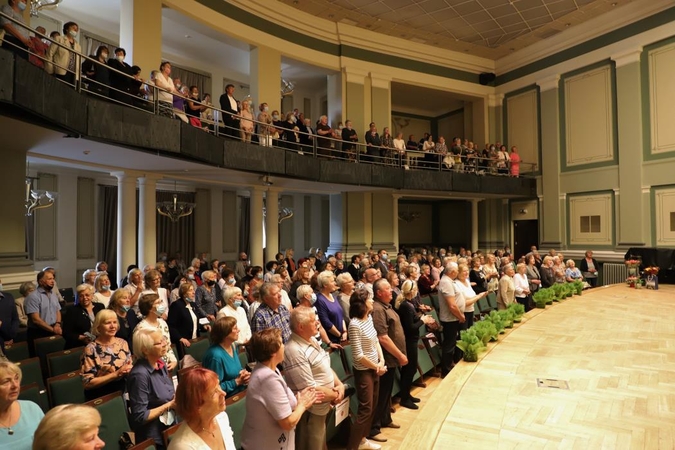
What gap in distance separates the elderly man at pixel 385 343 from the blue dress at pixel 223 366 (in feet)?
4.58

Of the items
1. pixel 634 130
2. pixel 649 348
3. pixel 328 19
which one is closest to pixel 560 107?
pixel 634 130

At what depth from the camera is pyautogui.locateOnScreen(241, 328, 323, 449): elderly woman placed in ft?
7.61

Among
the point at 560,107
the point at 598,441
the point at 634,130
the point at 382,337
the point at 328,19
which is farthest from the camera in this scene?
the point at 560,107

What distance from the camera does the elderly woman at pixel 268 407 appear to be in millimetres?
2318

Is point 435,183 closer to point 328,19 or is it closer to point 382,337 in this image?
point 328,19

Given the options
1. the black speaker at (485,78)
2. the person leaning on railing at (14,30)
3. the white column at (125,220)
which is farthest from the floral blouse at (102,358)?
the black speaker at (485,78)

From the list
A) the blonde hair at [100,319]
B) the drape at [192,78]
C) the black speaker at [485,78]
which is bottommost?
the blonde hair at [100,319]

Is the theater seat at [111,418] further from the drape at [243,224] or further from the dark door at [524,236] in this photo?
the dark door at [524,236]

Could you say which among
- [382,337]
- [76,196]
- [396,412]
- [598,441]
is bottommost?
[396,412]

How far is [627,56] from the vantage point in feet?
42.4

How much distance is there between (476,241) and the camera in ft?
52.9

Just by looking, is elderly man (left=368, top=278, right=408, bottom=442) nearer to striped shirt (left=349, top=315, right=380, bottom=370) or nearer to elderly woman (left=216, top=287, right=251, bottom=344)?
striped shirt (left=349, top=315, right=380, bottom=370)

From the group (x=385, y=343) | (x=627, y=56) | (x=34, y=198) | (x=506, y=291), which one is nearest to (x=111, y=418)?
(x=385, y=343)

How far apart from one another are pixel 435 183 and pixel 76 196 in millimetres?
10141
